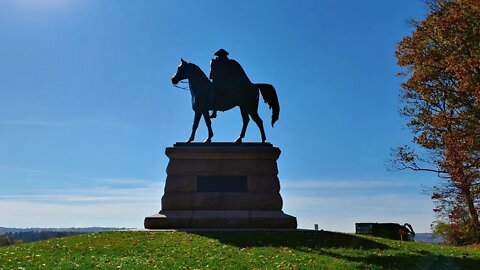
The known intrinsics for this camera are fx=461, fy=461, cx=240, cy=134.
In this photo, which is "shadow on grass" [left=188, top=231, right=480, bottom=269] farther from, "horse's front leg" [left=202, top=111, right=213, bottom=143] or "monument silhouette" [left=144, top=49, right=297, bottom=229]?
"horse's front leg" [left=202, top=111, right=213, bottom=143]

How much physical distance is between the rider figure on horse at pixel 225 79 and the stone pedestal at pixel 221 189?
Answer: 7.55 feet

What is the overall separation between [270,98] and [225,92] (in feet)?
6.88

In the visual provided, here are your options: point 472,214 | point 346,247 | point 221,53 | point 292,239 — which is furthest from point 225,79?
point 472,214

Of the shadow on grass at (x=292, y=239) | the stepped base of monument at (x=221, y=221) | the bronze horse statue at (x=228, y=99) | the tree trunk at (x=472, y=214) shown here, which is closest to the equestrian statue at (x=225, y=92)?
the bronze horse statue at (x=228, y=99)

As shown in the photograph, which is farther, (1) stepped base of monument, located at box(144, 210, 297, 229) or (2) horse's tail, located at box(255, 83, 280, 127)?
(2) horse's tail, located at box(255, 83, 280, 127)

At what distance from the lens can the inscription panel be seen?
18984 mm

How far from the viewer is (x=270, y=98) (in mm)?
21125

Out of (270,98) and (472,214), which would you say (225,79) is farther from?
(472,214)

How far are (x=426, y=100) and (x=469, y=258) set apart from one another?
1316 cm

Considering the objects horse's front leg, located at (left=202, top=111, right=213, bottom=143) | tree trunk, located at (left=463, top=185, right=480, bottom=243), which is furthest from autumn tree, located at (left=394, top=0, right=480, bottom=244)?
horse's front leg, located at (left=202, top=111, right=213, bottom=143)

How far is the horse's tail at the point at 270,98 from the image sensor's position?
21109mm

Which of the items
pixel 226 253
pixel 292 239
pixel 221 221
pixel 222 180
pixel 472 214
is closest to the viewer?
pixel 226 253

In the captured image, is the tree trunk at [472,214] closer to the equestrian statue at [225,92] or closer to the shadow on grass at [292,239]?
the shadow on grass at [292,239]

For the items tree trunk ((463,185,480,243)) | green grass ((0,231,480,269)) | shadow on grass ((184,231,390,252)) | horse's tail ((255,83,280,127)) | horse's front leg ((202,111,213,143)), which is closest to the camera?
green grass ((0,231,480,269))
